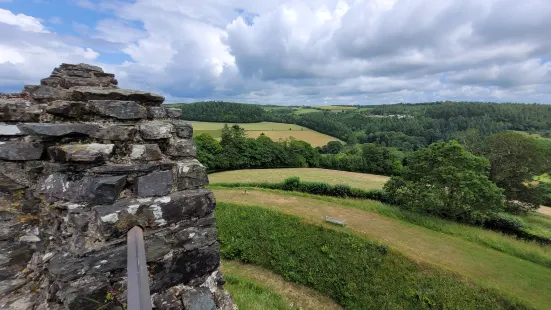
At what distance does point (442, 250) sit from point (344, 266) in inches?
216

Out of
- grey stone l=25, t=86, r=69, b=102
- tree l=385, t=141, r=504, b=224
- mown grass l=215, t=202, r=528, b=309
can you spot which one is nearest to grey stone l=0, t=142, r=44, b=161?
grey stone l=25, t=86, r=69, b=102

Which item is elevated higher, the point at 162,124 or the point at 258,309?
the point at 162,124

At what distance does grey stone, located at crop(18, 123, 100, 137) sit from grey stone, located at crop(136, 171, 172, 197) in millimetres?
722

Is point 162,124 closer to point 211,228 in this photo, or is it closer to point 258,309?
point 211,228

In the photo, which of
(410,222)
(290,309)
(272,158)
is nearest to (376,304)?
(290,309)

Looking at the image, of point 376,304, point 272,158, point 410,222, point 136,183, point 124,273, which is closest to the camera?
point 124,273

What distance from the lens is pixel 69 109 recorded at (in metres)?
2.76

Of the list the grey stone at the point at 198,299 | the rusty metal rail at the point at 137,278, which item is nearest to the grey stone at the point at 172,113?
the rusty metal rail at the point at 137,278

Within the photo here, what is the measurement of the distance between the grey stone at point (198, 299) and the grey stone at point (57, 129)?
6.46 ft

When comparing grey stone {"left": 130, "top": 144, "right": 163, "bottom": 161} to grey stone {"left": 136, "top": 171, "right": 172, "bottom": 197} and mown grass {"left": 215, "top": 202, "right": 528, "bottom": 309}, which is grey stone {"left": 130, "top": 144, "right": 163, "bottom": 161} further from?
mown grass {"left": 215, "top": 202, "right": 528, "bottom": 309}

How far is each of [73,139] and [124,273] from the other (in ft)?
4.74

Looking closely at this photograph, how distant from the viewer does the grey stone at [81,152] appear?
245 cm

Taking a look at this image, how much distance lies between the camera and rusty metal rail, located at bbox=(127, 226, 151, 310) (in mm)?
1469

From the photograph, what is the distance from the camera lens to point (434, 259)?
12.7 meters
